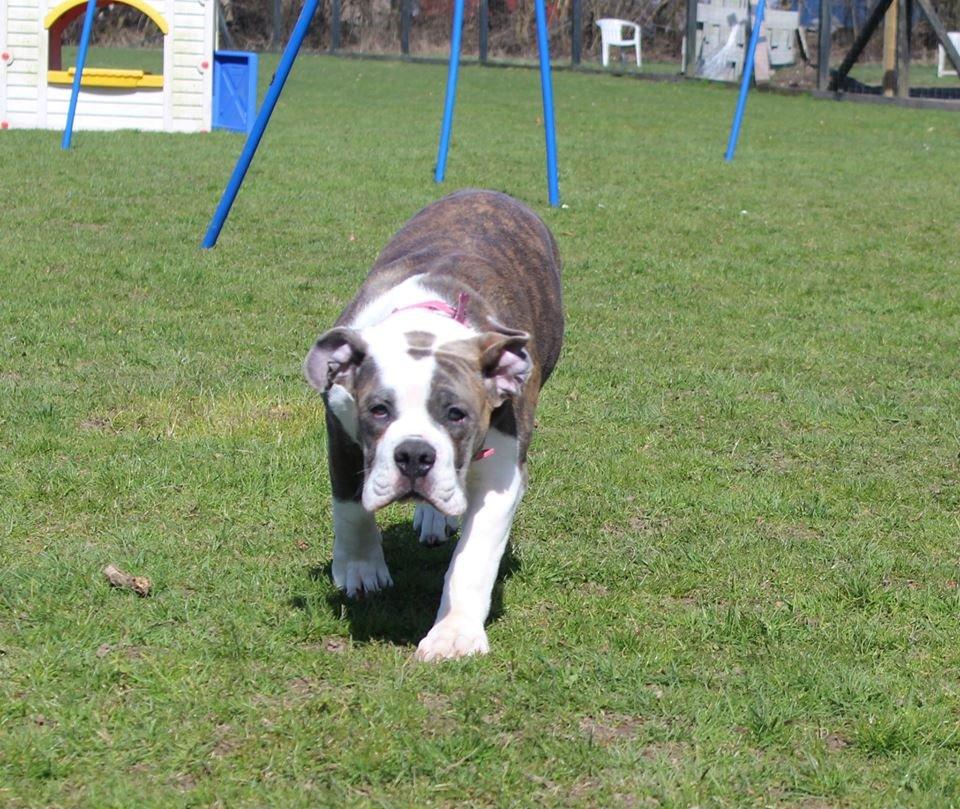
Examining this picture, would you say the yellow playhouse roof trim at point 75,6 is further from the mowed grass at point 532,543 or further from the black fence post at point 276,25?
the black fence post at point 276,25

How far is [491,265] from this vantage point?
4.97 meters

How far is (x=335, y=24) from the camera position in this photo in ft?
123

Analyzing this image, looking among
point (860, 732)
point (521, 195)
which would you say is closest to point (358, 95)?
point (521, 195)

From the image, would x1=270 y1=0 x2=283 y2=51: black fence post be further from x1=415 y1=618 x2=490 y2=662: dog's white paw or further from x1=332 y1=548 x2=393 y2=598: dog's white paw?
x1=415 y1=618 x2=490 y2=662: dog's white paw

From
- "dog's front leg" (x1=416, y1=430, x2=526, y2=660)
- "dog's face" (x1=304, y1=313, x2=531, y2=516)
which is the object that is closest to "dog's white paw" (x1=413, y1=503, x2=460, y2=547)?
"dog's front leg" (x1=416, y1=430, x2=526, y2=660)

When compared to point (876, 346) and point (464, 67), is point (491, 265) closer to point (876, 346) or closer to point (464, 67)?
point (876, 346)

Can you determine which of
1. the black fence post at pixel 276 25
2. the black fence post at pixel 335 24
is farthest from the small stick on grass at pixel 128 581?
the black fence post at pixel 276 25

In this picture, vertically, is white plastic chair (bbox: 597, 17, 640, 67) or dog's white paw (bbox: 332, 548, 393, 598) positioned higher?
white plastic chair (bbox: 597, 17, 640, 67)

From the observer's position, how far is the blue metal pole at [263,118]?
393 inches

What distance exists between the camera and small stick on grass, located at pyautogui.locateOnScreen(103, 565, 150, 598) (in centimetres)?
457

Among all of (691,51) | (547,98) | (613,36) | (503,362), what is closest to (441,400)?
(503,362)

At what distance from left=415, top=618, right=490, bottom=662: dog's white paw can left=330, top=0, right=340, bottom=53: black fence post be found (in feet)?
113

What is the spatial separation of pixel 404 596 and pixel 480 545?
59cm

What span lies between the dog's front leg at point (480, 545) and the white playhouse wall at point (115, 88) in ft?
49.3
